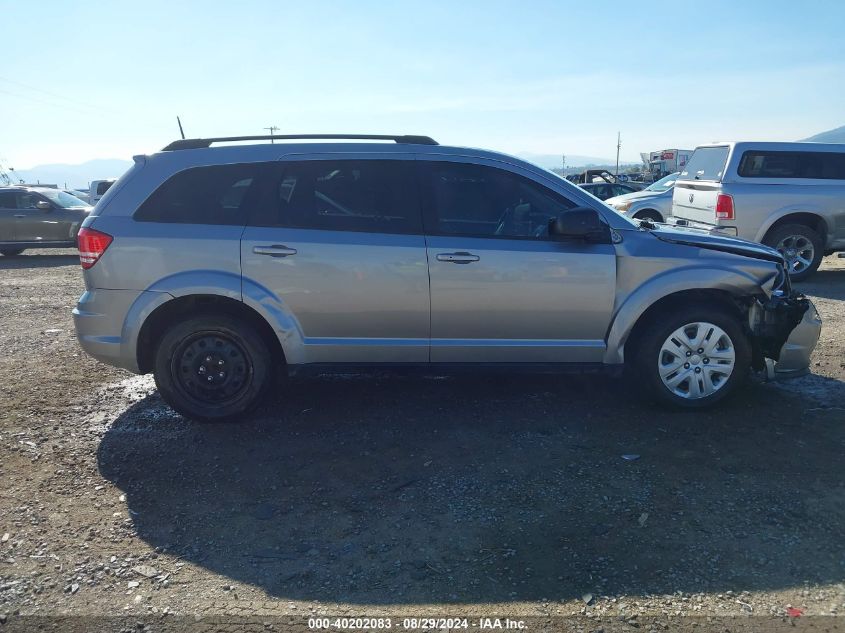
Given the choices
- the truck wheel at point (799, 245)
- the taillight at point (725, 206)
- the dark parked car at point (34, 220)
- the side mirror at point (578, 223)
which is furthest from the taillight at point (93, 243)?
the dark parked car at point (34, 220)

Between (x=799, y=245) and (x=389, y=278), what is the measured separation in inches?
313

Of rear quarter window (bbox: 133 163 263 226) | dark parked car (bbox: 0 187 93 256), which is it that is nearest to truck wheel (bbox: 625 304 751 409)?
rear quarter window (bbox: 133 163 263 226)

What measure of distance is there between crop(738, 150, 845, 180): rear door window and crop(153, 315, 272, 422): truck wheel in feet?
26.2

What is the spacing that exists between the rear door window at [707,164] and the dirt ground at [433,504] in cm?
513

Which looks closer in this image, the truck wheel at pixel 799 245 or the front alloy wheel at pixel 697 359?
the front alloy wheel at pixel 697 359

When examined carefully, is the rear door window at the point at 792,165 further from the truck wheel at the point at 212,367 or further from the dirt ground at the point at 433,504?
the truck wheel at the point at 212,367

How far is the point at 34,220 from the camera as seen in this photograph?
15.0 m

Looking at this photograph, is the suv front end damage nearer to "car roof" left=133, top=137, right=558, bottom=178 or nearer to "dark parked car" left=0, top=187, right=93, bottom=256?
"car roof" left=133, top=137, right=558, bottom=178

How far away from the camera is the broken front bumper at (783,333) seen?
15.0 ft

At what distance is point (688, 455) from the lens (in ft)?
13.3

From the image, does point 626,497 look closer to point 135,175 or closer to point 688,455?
point 688,455

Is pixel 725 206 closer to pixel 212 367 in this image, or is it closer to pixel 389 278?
pixel 389 278

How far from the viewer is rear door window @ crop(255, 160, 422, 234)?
4480 millimetres

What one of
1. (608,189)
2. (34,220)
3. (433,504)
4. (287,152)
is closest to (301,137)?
(287,152)
